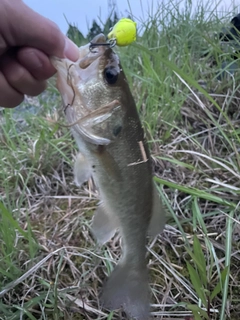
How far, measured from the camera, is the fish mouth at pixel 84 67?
1.12 m

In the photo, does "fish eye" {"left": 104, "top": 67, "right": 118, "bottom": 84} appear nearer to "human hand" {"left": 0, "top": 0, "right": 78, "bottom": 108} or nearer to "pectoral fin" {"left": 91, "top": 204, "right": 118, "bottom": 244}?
"human hand" {"left": 0, "top": 0, "right": 78, "bottom": 108}

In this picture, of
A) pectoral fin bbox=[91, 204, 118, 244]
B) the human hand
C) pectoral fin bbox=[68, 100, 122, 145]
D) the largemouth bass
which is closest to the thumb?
the human hand

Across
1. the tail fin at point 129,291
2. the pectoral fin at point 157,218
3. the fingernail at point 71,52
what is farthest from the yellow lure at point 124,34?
the tail fin at point 129,291

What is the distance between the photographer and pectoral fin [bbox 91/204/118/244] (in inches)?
50.1

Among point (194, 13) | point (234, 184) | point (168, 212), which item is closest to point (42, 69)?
point (168, 212)

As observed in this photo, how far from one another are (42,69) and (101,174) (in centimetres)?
44

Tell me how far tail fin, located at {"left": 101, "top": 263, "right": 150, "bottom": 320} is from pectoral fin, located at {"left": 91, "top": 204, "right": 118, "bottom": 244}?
127 mm

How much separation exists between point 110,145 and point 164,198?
19.8 inches

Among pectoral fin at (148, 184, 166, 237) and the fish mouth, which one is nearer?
the fish mouth

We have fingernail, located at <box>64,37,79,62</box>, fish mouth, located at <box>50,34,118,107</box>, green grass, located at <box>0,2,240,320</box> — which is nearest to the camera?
fish mouth, located at <box>50,34,118,107</box>

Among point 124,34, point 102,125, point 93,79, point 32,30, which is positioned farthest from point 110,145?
point 32,30

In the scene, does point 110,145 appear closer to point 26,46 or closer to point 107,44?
point 107,44

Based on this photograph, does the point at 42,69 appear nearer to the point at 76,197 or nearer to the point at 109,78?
the point at 109,78

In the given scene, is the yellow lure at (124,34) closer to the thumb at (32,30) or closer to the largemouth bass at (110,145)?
the largemouth bass at (110,145)
